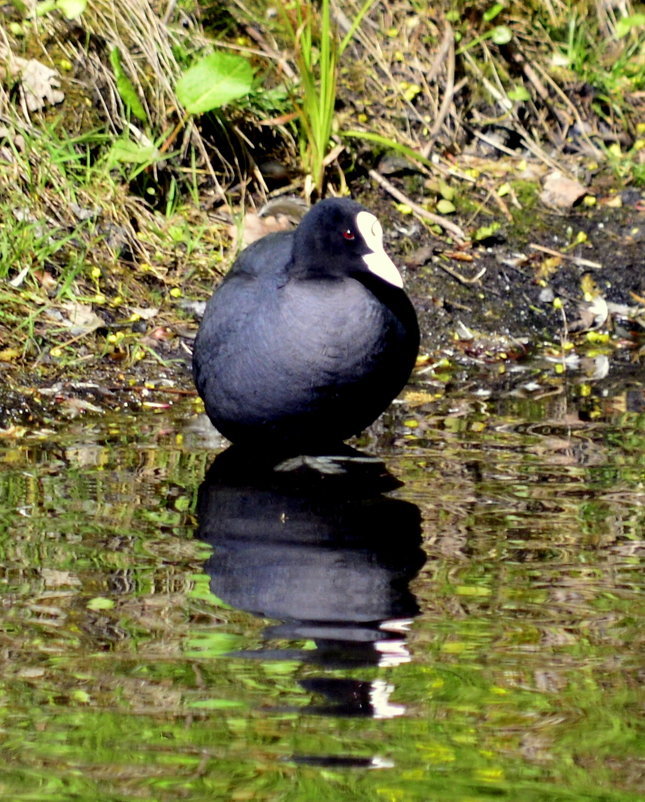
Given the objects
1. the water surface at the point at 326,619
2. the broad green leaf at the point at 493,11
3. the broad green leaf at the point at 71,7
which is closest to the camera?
the water surface at the point at 326,619

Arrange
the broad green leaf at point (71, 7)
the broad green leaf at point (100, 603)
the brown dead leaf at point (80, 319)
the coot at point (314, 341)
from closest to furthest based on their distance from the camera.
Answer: the broad green leaf at point (100, 603) < the coot at point (314, 341) < the brown dead leaf at point (80, 319) < the broad green leaf at point (71, 7)

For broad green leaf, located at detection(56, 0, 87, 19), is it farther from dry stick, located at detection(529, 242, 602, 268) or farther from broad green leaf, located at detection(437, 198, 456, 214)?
dry stick, located at detection(529, 242, 602, 268)

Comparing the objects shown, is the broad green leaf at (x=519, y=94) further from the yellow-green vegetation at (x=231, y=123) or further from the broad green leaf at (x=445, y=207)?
the broad green leaf at (x=445, y=207)

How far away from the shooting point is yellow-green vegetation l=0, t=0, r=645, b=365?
5625mm

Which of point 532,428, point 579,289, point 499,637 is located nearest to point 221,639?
point 499,637

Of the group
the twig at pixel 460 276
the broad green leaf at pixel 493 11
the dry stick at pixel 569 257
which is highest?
the broad green leaf at pixel 493 11

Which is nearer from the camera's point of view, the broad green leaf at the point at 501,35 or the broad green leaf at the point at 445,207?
the broad green leaf at the point at 445,207

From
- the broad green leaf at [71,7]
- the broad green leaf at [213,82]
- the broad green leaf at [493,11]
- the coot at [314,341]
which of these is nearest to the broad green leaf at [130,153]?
the broad green leaf at [213,82]

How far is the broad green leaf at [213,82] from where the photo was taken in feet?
18.9

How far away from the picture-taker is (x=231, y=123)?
623 centimetres

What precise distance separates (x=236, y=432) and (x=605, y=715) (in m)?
1.95

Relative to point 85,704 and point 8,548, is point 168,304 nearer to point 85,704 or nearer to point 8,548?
point 8,548

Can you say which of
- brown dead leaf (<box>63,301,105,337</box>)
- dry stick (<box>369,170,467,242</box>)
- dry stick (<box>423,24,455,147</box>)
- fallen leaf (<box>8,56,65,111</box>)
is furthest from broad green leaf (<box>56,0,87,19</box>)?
dry stick (<box>423,24,455,147</box>)

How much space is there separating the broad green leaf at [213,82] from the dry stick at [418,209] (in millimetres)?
928
